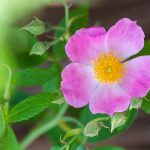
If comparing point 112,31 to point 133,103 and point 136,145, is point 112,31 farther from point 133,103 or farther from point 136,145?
point 136,145

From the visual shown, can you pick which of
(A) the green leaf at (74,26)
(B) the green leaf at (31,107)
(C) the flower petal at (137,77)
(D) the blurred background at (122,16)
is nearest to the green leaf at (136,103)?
(C) the flower petal at (137,77)

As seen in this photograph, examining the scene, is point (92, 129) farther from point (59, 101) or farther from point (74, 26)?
point (74, 26)

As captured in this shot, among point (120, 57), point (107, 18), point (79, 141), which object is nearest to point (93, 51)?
point (120, 57)

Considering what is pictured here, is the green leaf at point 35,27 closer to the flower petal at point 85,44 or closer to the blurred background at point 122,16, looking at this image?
the flower petal at point 85,44

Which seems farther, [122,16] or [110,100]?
[122,16]

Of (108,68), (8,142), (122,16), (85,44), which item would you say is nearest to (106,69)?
(108,68)

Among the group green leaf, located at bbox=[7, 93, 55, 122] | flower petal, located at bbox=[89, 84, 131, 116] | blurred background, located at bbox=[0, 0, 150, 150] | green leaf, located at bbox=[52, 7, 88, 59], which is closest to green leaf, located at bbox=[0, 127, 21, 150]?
green leaf, located at bbox=[7, 93, 55, 122]

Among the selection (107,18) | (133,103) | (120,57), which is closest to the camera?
(133,103)
